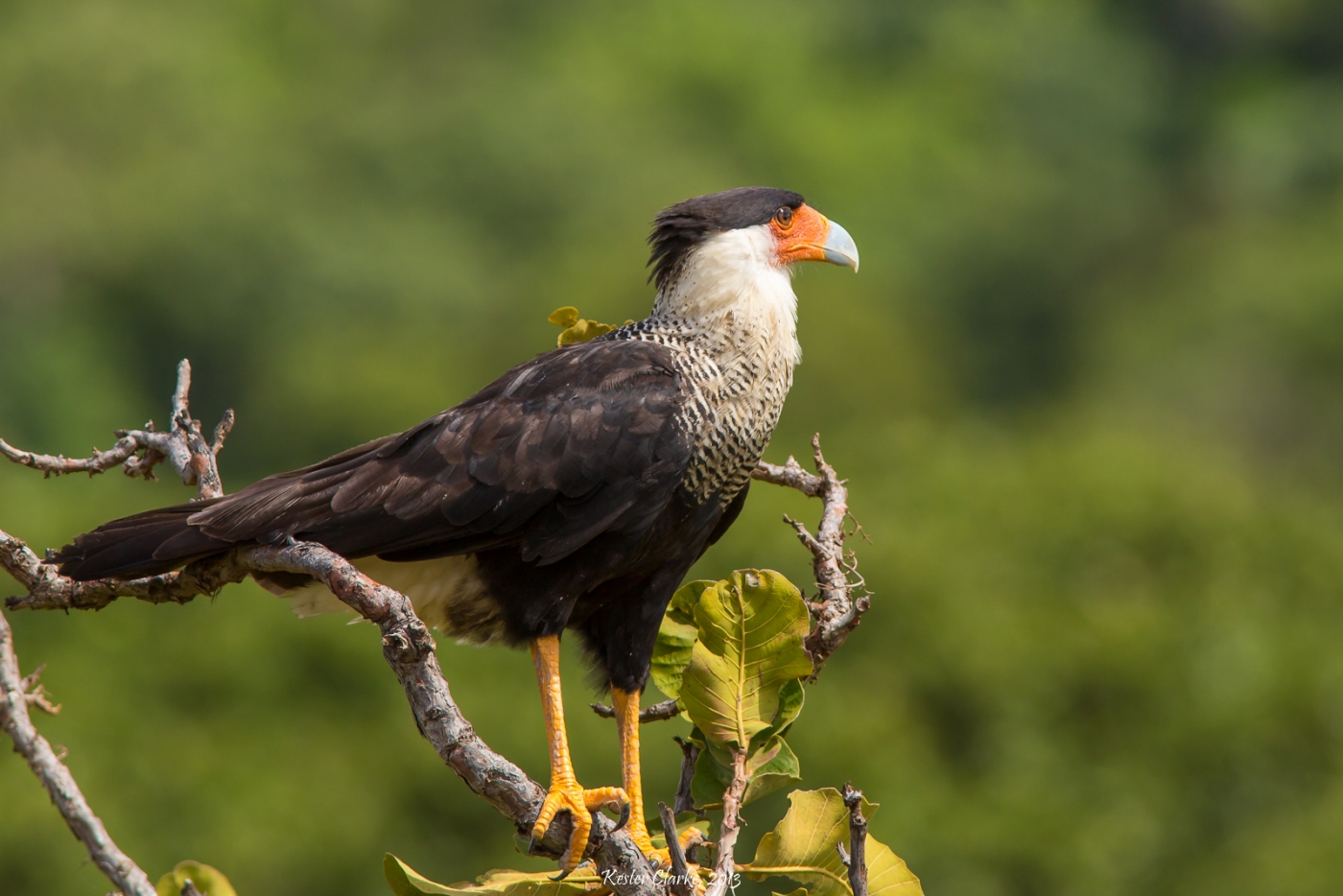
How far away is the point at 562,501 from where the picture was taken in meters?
3.84

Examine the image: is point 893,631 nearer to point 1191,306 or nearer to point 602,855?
point 602,855

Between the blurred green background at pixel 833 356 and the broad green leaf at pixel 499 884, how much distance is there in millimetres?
763

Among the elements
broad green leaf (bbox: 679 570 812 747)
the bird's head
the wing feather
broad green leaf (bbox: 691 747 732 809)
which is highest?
the bird's head

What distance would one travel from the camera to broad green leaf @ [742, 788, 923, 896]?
3334mm

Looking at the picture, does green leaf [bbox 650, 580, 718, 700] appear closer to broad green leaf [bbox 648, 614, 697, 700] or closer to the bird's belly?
broad green leaf [bbox 648, 614, 697, 700]

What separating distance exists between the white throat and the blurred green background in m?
2.11

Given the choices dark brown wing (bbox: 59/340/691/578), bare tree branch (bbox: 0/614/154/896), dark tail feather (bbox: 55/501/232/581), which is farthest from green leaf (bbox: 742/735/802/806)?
bare tree branch (bbox: 0/614/154/896)

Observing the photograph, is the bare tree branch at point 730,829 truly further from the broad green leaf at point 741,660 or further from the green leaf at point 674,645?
the green leaf at point 674,645

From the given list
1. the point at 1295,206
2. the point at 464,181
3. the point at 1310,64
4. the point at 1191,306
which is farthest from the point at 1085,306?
the point at 464,181

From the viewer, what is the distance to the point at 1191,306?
177ft

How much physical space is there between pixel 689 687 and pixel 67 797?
1607 millimetres

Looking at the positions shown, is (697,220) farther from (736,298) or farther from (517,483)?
(517,483)

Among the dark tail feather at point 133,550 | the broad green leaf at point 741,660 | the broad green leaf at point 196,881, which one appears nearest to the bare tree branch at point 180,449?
the dark tail feather at point 133,550

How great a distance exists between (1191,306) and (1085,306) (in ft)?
17.3
